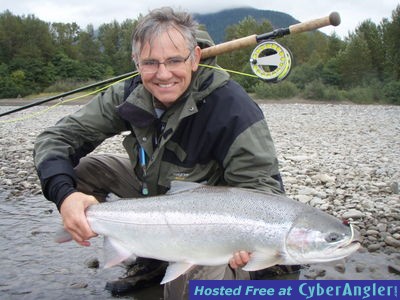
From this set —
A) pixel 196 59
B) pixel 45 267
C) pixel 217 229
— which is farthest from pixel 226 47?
pixel 45 267

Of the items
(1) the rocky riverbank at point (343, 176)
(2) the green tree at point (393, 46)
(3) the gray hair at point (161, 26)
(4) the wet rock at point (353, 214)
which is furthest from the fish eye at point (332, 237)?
(2) the green tree at point (393, 46)

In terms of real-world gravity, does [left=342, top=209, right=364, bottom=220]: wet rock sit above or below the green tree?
below

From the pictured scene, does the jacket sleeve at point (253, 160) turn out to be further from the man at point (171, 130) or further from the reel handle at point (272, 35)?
the reel handle at point (272, 35)

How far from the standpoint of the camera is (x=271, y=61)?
13.7ft

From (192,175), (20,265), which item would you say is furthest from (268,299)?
(20,265)

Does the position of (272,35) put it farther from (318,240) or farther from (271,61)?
(318,240)

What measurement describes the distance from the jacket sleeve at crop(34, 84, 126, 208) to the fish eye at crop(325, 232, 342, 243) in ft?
5.96

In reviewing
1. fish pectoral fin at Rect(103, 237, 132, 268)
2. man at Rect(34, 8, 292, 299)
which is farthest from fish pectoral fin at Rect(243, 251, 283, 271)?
fish pectoral fin at Rect(103, 237, 132, 268)

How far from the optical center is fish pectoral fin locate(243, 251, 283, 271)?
2.58 m

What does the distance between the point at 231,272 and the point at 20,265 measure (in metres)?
2.02

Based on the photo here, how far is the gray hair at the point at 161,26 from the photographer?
10.2ft

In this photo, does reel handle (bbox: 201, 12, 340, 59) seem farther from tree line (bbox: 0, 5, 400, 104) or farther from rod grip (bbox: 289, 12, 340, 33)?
tree line (bbox: 0, 5, 400, 104)

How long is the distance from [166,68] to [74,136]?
1007 millimetres

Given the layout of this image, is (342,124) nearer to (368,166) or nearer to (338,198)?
(368,166)
